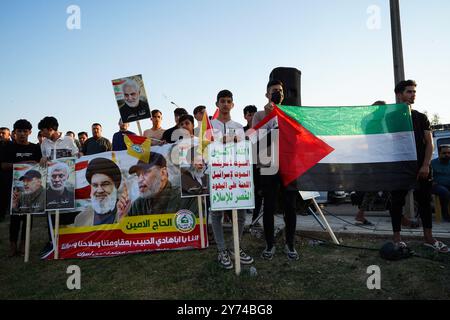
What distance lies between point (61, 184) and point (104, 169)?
705mm

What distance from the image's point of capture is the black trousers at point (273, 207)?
12.4 feet

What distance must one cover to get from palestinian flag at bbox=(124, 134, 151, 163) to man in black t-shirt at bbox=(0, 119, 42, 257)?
5.88ft

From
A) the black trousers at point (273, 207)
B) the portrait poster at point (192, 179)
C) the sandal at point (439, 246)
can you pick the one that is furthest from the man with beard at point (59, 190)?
the sandal at point (439, 246)

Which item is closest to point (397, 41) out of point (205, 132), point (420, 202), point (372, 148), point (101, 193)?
point (372, 148)

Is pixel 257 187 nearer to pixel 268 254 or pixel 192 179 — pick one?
pixel 192 179

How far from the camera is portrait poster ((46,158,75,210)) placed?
462 centimetres

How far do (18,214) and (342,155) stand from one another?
4972 mm


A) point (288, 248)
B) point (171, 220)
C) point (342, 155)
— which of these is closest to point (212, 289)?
point (288, 248)

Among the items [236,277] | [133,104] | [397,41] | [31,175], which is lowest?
[236,277]

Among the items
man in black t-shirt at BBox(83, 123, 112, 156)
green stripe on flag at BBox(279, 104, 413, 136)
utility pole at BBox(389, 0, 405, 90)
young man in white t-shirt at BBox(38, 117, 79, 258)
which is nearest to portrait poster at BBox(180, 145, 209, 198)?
green stripe on flag at BBox(279, 104, 413, 136)

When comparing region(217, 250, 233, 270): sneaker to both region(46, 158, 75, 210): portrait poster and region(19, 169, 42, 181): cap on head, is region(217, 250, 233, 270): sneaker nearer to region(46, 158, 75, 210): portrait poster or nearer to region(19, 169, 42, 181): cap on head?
region(46, 158, 75, 210): portrait poster

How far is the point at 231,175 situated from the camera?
3.54 m

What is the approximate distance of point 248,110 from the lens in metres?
6.08

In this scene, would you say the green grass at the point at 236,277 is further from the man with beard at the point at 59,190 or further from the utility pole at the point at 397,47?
the utility pole at the point at 397,47
